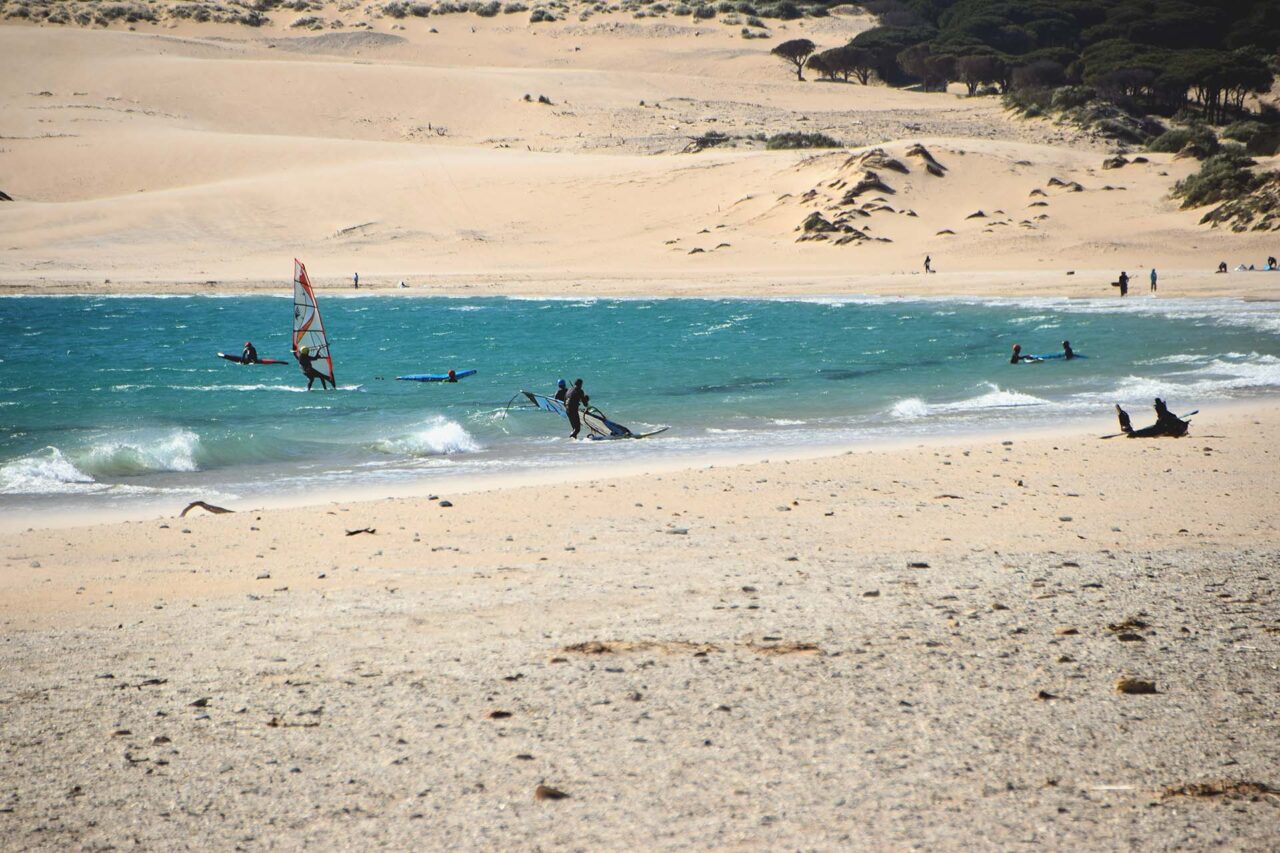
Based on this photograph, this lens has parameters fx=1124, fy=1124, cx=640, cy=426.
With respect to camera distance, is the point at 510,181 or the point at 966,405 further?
the point at 510,181

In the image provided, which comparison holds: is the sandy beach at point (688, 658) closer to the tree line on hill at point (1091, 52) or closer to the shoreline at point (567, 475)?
the shoreline at point (567, 475)

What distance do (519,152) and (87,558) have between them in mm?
61679

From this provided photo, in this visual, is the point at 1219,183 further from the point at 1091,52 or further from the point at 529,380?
the point at 1091,52

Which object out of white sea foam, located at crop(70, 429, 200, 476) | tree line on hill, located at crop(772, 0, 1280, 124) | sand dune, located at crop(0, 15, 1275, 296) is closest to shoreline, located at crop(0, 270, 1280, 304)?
sand dune, located at crop(0, 15, 1275, 296)

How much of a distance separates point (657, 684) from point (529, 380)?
19.9 m

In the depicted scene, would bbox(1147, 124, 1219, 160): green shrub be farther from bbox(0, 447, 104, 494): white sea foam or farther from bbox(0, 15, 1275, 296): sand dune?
bbox(0, 447, 104, 494): white sea foam

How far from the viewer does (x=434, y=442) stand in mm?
17250

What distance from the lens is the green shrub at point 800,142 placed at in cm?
6531

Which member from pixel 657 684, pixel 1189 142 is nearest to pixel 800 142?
pixel 1189 142

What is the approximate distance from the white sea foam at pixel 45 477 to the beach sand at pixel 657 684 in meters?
4.28

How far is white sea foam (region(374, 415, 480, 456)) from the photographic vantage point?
55.3 feet

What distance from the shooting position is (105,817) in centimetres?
466

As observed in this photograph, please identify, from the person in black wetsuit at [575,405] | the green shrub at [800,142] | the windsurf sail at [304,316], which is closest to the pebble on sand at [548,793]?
the person in black wetsuit at [575,405]

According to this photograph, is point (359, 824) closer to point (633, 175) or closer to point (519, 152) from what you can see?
point (633, 175)
